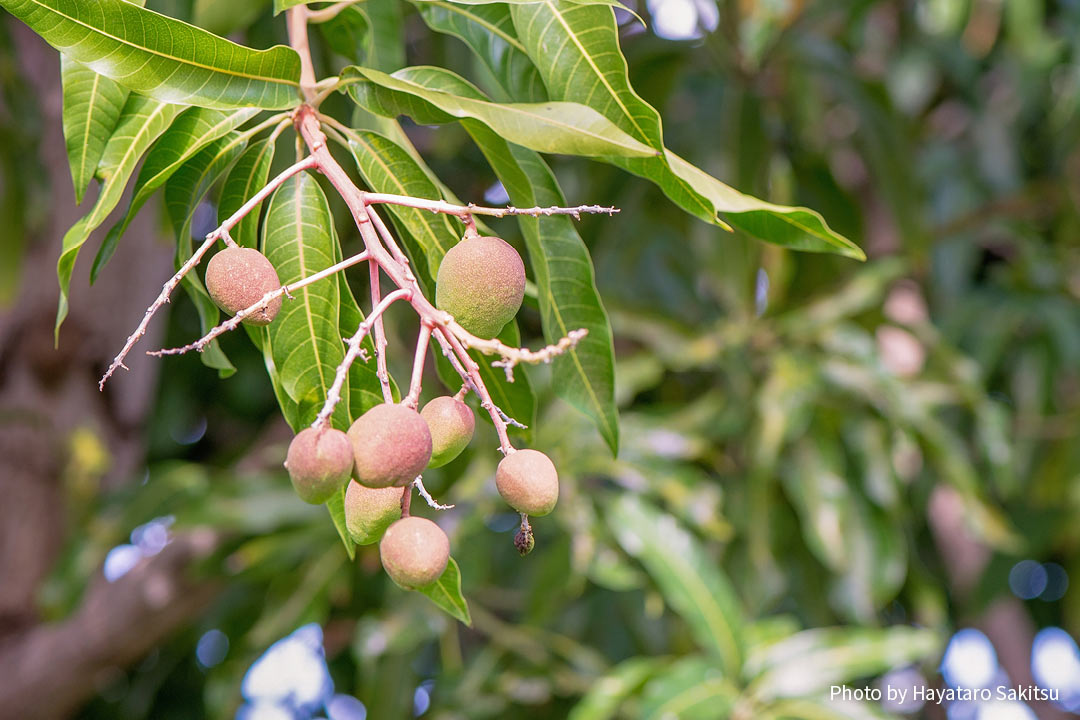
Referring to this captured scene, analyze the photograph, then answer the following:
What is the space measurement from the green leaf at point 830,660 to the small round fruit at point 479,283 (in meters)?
1.06

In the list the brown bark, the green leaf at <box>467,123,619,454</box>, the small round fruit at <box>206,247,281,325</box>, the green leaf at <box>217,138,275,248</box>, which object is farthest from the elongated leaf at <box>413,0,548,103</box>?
the brown bark

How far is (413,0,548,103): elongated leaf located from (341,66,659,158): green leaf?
0.13 m

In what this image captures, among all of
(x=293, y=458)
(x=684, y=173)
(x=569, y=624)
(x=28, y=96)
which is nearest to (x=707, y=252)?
(x=569, y=624)

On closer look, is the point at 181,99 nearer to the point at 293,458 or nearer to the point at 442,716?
the point at 293,458

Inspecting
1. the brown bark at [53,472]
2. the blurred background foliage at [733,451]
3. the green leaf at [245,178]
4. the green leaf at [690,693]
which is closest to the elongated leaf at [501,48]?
the green leaf at [245,178]

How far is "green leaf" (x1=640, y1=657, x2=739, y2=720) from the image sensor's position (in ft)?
3.95

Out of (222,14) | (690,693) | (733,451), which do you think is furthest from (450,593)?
(733,451)

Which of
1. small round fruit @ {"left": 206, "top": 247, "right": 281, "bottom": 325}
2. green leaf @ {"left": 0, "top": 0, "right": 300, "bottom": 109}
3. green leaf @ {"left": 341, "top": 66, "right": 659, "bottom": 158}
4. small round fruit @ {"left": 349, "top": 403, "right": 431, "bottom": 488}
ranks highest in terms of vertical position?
green leaf @ {"left": 0, "top": 0, "right": 300, "bottom": 109}

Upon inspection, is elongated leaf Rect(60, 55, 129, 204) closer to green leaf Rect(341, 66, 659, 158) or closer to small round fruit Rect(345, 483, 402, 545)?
green leaf Rect(341, 66, 659, 158)

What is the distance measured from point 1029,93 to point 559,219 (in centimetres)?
193

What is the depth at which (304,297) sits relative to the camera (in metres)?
0.51

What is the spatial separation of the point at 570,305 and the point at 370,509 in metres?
0.21

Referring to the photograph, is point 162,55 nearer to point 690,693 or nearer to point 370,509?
point 370,509

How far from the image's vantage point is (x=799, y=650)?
4.52 feet
